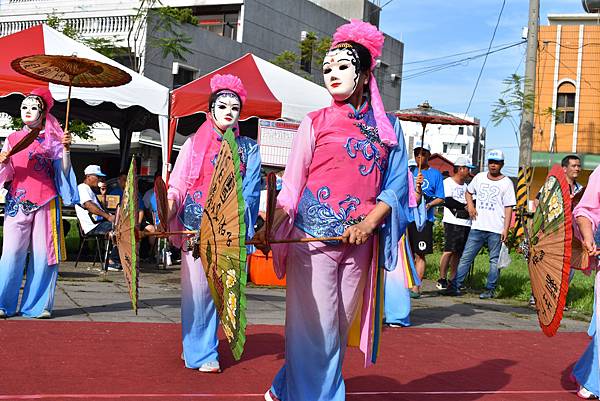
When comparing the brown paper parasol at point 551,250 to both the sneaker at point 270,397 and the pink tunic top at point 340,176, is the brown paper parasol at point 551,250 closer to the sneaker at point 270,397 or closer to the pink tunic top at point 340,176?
the pink tunic top at point 340,176

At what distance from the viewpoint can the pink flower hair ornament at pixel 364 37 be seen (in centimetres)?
452

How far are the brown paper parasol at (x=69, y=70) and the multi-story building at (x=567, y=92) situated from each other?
2319 centimetres

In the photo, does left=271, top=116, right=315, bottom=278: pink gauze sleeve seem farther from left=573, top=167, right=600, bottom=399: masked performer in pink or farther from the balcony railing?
the balcony railing

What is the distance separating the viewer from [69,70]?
787cm

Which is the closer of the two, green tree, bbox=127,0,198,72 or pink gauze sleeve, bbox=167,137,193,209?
pink gauze sleeve, bbox=167,137,193,209

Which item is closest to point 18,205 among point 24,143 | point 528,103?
point 24,143

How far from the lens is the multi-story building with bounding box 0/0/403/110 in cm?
2495

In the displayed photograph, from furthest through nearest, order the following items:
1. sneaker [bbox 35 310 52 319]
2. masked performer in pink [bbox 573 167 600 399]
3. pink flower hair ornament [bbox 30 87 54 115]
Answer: pink flower hair ornament [bbox 30 87 54 115], sneaker [bbox 35 310 52 319], masked performer in pink [bbox 573 167 600 399]

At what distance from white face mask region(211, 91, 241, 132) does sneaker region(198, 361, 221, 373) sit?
148 cm

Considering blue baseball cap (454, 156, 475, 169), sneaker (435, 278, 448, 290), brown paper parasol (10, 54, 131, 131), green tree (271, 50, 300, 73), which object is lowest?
sneaker (435, 278, 448, 290)

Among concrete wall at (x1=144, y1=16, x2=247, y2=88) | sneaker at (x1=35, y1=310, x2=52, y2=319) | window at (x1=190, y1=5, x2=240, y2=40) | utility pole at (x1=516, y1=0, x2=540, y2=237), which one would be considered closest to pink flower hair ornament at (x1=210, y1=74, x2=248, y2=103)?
sneaker at (x1=35, y1=310, x2=52, y2=319)

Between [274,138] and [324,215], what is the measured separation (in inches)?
Result: 372

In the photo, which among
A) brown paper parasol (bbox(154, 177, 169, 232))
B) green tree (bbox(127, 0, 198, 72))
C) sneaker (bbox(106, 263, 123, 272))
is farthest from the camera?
green tree (bbox(127, 0, 198, 72))

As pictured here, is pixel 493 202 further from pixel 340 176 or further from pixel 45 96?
pixel 340 176
